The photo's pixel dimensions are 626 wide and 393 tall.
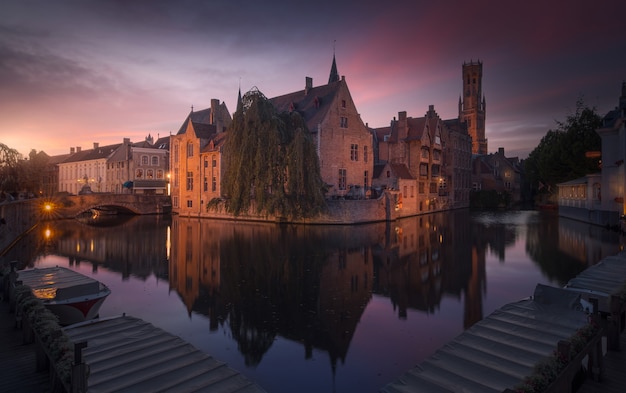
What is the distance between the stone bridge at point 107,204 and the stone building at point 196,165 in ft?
8.88

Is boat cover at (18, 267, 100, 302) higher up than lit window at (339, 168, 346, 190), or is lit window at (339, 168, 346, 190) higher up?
lit window at (339, 168, 346, 190)

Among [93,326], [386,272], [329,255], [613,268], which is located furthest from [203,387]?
[329,255]

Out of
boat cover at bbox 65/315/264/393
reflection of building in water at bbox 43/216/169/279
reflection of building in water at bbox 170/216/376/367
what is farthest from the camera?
reflection of building in water at bbox 43/216/169/279

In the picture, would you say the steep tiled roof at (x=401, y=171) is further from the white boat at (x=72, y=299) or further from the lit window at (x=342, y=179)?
the white boat at (x=72, y=299)

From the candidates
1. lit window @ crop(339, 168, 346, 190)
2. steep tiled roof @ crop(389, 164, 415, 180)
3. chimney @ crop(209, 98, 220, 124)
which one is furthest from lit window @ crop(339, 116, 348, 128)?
chimney @ crop(209, 98, 220, 124)

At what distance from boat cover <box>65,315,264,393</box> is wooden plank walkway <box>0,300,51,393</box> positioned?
809 mm

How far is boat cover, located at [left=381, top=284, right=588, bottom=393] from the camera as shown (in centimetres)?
588

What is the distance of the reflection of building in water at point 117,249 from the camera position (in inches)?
747

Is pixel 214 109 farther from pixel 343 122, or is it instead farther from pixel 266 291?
pixel 266 291

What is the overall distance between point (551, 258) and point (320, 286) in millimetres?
13970

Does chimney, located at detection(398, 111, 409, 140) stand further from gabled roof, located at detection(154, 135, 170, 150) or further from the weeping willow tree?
gabled roof, located at detection(154, 135, 170, 150)

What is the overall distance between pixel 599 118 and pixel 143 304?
5678 centimetres

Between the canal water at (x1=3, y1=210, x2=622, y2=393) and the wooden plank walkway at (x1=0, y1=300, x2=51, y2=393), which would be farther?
the canal water at (x1=3, y1=210, x2=622, y2=393)

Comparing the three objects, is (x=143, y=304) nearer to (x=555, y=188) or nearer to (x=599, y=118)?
(x=599, y=118)
